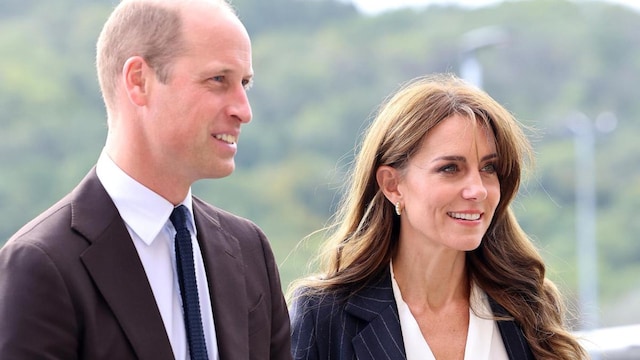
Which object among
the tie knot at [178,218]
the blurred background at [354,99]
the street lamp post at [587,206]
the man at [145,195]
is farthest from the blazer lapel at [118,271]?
the street lamp post at [587,206]

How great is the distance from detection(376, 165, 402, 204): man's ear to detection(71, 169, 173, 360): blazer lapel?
120 cm

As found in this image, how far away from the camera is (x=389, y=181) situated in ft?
10.3

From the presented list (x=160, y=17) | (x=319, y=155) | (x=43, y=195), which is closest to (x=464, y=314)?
(x=160, y=17)

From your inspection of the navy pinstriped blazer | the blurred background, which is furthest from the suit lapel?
the blurred background

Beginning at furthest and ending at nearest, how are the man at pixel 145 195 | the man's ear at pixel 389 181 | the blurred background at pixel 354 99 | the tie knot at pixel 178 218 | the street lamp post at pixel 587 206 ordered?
the street lamp post at pixel 587 206
the blurred background at pixel 354 99
the man's ear at pixel 389 181
the tie knot at pixel 178 218
the man at pixel 145 195

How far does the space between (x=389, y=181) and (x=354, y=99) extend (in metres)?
21.5

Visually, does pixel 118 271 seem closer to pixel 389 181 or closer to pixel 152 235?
pixel 152 235

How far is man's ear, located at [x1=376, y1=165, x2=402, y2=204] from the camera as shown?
3111 mm

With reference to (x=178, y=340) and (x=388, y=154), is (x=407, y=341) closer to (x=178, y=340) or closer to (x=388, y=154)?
(x=388, y=154)

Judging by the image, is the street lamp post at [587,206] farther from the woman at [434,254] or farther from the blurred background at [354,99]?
the woman at [434,254]

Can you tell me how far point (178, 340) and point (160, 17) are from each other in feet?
2.27

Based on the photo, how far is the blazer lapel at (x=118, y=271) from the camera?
2.01 metres

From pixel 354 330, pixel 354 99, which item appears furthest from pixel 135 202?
pixel 354 99

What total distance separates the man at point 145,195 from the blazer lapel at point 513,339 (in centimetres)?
110
